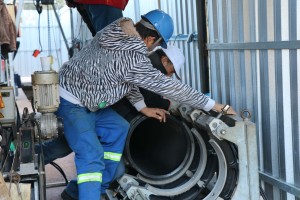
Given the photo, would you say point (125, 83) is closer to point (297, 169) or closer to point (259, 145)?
point (259, 145)

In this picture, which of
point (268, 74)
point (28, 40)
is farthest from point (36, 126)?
point (28, 40)

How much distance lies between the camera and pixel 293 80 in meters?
2.77

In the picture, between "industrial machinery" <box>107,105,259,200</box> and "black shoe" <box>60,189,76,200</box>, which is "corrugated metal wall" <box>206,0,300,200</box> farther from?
"black shoe" <box>60,189,76,200</box>

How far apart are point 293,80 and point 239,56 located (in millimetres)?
710

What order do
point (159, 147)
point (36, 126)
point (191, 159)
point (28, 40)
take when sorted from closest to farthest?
point (36, 126) → point (191, 159) → point (159, 147) → point (28, 40)

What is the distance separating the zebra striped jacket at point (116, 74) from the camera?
3.13 m

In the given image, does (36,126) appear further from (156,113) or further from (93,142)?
(156,113)

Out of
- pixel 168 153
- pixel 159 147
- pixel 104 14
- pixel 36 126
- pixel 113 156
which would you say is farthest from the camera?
pixel 104 14

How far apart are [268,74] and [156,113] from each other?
3.12ft

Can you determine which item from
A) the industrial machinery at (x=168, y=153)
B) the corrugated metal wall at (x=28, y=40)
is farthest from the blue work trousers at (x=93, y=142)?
the corrugated metal wall at (x=28, y=40)

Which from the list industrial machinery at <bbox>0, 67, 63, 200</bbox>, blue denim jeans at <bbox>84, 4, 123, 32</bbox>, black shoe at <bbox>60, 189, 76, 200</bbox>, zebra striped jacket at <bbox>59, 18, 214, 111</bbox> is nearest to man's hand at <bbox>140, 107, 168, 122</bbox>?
zebra striped jacket at <bbox>59, 18, 214, 111</bbox>

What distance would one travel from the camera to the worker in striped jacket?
10.3 ft

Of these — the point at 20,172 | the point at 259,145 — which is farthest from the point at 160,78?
the point at 20,172

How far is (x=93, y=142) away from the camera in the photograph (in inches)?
131
